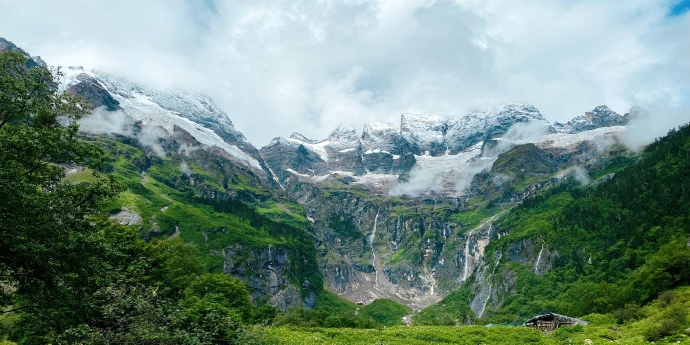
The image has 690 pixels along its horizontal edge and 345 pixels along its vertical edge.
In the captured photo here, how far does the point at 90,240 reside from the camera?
31.5 meters

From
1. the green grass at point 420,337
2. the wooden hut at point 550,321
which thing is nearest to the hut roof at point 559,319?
the wooden hut at point 550,321

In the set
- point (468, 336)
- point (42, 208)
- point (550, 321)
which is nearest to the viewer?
point (42, 208)

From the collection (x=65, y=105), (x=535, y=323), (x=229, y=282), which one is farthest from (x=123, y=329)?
(x=535, y=323)

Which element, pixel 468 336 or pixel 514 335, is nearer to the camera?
pixel 514 335

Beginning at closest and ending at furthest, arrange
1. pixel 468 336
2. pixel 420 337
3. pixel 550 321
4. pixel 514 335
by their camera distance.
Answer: pixel 514 335 → pixel 468 336 → pixel 420 337 → pixel 550 321

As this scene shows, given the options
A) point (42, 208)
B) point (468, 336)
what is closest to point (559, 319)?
point (468, 336)

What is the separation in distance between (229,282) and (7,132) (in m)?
57.6

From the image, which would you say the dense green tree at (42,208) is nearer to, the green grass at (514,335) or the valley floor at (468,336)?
the green grass at (514,335)

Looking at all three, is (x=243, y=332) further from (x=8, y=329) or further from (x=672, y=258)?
(x=672, y=258)

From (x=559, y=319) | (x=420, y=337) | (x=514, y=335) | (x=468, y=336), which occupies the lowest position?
(x=420, y=337)

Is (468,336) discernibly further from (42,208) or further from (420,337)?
(42,208)

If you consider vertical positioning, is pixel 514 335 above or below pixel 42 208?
Result: below

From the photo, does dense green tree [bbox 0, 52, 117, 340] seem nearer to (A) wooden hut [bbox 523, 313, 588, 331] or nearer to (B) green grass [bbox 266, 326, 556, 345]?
(B) green grass [bbox 266, 326, 556, 345]

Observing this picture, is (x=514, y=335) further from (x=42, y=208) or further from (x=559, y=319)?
(x=42, y=208)
